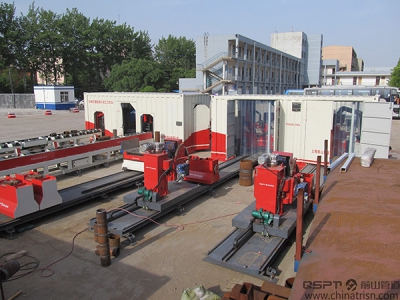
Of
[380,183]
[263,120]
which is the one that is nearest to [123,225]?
[380,183]

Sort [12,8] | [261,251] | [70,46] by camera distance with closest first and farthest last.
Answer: [261,251] → [12,8] → [70,46]

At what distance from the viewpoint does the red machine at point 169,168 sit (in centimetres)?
833

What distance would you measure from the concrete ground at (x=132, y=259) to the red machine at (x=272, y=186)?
87 cm

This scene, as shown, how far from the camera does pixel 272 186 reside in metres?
7.05

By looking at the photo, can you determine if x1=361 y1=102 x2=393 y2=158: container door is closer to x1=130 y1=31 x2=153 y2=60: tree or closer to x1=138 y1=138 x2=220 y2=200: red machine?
x1=138 y1=138 x2=220 y2=200: red machine

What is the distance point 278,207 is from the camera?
7281mm

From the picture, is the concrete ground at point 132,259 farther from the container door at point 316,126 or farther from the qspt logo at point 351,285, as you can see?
the container door at point 316,126

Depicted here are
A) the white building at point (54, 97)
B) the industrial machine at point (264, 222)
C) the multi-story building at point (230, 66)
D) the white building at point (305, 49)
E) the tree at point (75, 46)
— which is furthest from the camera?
the white building at point (305, 49)

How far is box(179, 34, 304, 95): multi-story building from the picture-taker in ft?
137

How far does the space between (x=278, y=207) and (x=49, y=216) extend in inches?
221

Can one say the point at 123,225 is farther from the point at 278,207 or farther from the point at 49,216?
the point at 278,207

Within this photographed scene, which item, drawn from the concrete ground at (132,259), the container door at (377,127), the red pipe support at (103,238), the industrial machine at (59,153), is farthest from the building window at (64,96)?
the red pipe support at (103,238)

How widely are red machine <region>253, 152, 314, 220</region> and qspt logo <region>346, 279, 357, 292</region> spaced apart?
3813mm

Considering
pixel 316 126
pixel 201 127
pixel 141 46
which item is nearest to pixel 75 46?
pixel 141 46
